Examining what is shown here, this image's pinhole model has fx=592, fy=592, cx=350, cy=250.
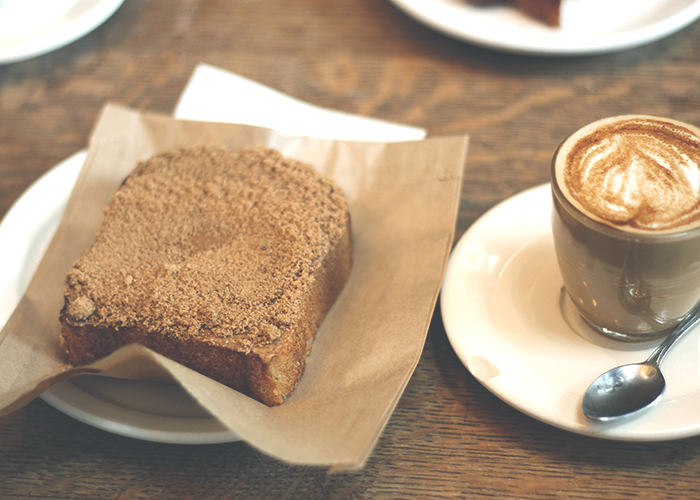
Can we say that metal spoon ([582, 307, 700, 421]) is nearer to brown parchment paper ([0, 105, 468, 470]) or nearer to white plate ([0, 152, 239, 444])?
brown parchment paper ([0, 105, 468, 470])

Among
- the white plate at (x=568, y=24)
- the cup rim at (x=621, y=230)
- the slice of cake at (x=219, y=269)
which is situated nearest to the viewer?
the cup rim at (x=621, y=230)

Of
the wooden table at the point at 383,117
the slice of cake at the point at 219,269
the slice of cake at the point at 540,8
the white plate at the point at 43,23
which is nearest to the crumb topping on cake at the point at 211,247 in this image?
the slice of cake at the point at 219,269

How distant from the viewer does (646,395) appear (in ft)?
2.28

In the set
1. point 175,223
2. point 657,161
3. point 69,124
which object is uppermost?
point 657,161

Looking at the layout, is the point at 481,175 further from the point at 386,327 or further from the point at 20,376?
the point at 20,376

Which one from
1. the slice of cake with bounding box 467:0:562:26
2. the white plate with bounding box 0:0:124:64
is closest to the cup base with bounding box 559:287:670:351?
the slice of cake with bounding box 467:0:562:26

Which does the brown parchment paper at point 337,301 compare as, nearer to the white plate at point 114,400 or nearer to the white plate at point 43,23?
the white plate at point 114,400

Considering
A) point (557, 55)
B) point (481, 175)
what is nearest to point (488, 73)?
point (557, 55)

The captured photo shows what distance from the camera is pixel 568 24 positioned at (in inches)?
55.3

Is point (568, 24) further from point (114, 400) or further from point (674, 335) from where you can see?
point (114, 400)

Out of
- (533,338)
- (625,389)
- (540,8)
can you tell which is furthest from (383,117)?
(625,389)

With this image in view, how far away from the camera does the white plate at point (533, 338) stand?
69cm

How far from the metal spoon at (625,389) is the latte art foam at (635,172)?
0.18 metres

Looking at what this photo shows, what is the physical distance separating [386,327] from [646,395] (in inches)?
13.2
